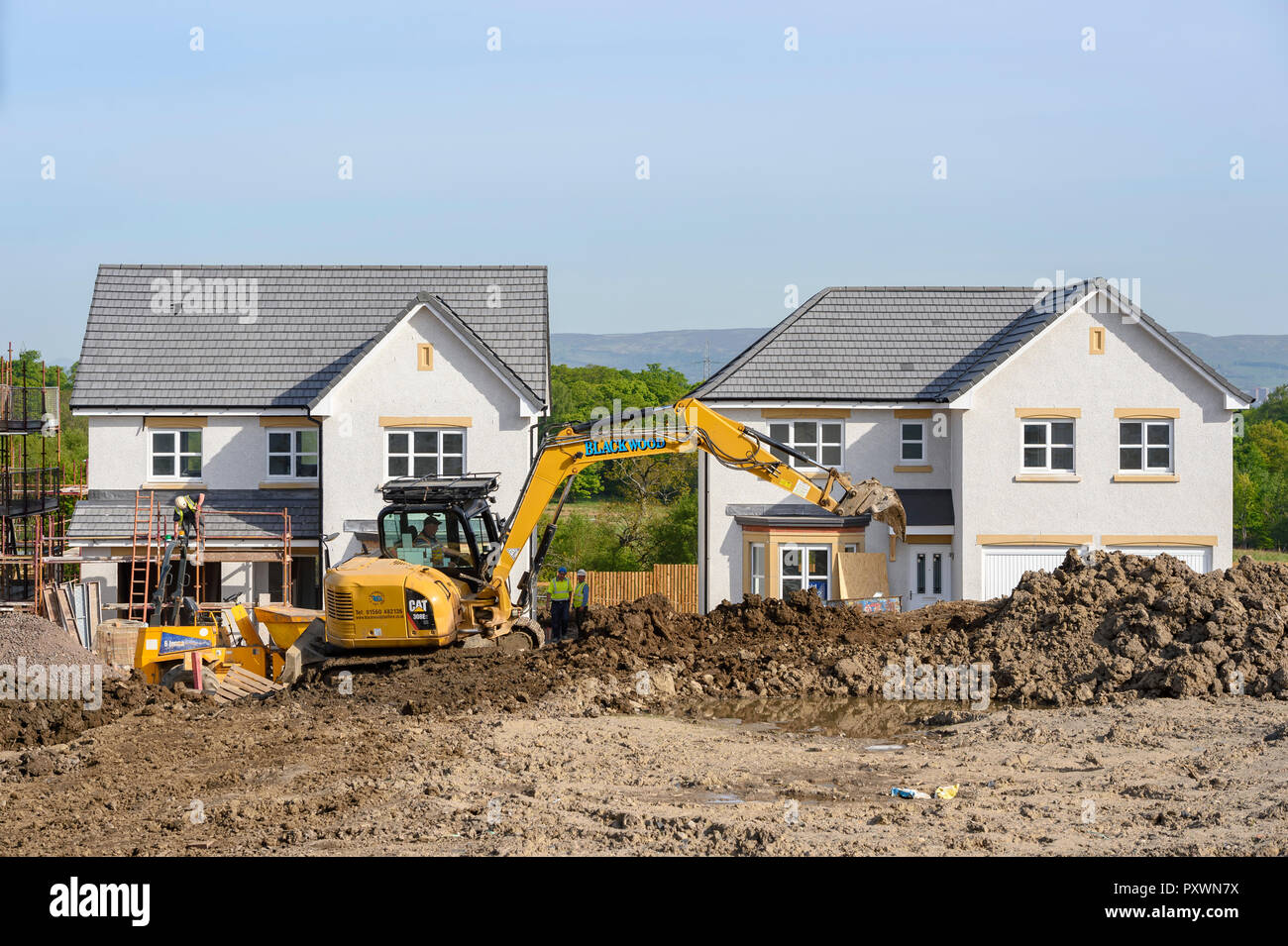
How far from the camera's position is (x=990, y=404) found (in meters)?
27.6

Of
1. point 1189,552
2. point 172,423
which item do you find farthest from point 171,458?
point 1189,552

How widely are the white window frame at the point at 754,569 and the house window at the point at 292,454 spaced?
1030cm

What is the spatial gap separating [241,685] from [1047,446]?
1837 cm

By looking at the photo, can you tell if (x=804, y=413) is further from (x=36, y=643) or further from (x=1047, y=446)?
(x=36, y=643)

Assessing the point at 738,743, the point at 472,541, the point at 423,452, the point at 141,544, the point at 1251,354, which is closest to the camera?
the point at 738,743

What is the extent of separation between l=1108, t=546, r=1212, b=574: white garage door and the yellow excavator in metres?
10.2

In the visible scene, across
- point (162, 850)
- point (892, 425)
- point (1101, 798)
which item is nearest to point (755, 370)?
point (892, 425)

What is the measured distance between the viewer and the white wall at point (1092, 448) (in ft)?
90.0

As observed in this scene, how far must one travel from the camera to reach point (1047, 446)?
1088 inches

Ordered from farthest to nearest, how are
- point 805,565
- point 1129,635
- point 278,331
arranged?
point 278,331
point 805,565
point 1129,635

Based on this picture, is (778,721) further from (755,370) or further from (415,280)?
(415,280)

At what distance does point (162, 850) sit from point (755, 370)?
20605 millimetres

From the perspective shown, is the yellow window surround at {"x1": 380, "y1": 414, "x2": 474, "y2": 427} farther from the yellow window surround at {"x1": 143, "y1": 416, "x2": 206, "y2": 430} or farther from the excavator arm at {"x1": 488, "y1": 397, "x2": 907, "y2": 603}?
the excavator arm at {"x1": 488, "y1": 397, "x2": 907, "y2": 603}

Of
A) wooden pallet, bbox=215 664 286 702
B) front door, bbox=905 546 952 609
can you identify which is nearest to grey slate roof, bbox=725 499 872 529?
front door, bbox=905 546 952 609
